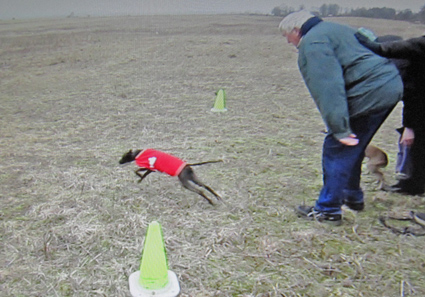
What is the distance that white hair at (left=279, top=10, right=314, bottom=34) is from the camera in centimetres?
271

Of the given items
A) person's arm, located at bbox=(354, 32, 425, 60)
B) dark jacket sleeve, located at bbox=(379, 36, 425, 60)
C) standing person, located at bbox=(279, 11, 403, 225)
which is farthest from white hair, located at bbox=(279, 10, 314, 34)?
dark jacket sleeve, located at bbox=(379, 36, 425, 60)

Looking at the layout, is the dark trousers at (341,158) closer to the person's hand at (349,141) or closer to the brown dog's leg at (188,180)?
the person's hand at (349,141)

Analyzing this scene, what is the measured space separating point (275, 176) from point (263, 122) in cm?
240

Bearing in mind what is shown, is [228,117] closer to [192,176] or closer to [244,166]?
[244,166]

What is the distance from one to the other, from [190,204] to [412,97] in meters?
2.17

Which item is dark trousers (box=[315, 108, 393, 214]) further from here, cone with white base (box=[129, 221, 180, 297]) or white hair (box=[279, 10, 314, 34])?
cone with white base (box=[129, 221, 180, 297])

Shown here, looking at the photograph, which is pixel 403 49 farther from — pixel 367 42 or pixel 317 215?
pixel 317 215

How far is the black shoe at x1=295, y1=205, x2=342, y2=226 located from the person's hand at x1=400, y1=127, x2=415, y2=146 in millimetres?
1097

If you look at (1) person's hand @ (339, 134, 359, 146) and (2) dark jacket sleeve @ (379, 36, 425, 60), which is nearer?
(1) person's hand @ (339, 134, 359, 146)

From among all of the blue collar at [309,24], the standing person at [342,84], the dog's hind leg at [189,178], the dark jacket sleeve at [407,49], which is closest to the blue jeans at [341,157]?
the standing person at [342,84]

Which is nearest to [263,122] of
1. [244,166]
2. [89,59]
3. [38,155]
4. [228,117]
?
[228,117]

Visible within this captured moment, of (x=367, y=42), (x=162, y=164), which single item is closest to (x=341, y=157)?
(x=367, y=42)

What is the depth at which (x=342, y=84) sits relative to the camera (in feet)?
8.37

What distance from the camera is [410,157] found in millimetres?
3539
